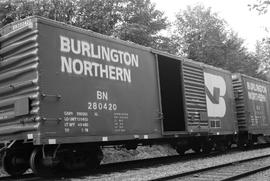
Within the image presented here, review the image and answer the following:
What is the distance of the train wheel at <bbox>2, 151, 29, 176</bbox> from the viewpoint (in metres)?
9.25

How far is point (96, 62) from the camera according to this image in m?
9.98

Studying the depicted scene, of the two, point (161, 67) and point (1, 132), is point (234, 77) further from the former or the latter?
point (1, 132)

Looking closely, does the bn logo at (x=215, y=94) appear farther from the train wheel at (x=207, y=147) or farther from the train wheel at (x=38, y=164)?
the train wheel at (x=38, y=164)

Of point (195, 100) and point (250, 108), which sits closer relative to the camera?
point (195, 100)

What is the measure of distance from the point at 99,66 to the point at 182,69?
4.18m

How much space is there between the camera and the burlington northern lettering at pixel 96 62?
9250 millimetres

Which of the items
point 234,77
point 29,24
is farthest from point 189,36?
point 29,24

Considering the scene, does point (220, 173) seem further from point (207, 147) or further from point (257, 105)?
point (257, 105)

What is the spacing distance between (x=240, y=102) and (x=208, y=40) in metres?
16.8

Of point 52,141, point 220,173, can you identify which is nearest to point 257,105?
point 220,173

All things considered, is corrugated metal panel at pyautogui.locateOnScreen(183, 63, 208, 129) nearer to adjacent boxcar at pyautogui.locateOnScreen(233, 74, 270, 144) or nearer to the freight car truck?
the freight car truck

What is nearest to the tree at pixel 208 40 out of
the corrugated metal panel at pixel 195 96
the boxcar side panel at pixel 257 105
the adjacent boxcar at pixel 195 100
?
the boxcar side panel at pixel 257 105

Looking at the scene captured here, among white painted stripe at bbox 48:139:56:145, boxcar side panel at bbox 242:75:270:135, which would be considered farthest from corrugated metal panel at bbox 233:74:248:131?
white painted stripe at bbox 48:139:56:145

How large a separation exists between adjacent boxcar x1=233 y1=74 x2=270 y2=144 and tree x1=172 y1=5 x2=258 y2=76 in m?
13.6
